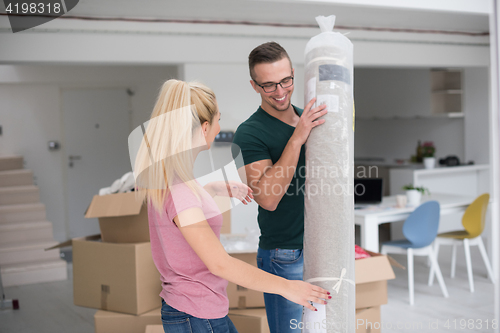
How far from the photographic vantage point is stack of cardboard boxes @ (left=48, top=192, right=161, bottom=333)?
7.81ft

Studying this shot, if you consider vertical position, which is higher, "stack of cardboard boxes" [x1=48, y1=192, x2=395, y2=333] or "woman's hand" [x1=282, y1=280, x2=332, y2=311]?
"woman's hand" [x1=282, y1=280, x2=332, y2=311]

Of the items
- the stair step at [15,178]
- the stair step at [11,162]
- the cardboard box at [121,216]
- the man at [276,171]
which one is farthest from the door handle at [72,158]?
the man at [276,171]

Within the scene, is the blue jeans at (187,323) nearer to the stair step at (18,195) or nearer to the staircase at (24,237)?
the staircase at (24,237)

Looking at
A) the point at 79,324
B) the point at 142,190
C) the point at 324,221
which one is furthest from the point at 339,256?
the point at 79,324

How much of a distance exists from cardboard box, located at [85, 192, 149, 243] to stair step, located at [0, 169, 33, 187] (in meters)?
3.50

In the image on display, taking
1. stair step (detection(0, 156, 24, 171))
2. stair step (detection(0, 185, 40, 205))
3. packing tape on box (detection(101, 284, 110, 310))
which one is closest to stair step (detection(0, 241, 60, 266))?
stair step (detection(0, 185, 40, 205))

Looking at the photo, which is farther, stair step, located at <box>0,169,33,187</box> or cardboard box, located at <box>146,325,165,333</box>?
stair step, located at <box>0,169,33,187</box>

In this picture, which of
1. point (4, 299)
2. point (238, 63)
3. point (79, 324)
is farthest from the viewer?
point (238, 63)

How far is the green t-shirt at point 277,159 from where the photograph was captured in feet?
4.95

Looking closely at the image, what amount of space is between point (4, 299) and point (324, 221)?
3.52 m

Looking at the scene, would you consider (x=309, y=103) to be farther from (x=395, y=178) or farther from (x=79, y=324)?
(x=395, y=178)

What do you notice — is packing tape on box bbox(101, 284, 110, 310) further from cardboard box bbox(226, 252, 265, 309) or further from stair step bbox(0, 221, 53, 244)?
stair step bbox(0, 221, 53, 244)

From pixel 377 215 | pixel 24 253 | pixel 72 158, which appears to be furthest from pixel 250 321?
pixel 72 158

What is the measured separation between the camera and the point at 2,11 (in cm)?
339
